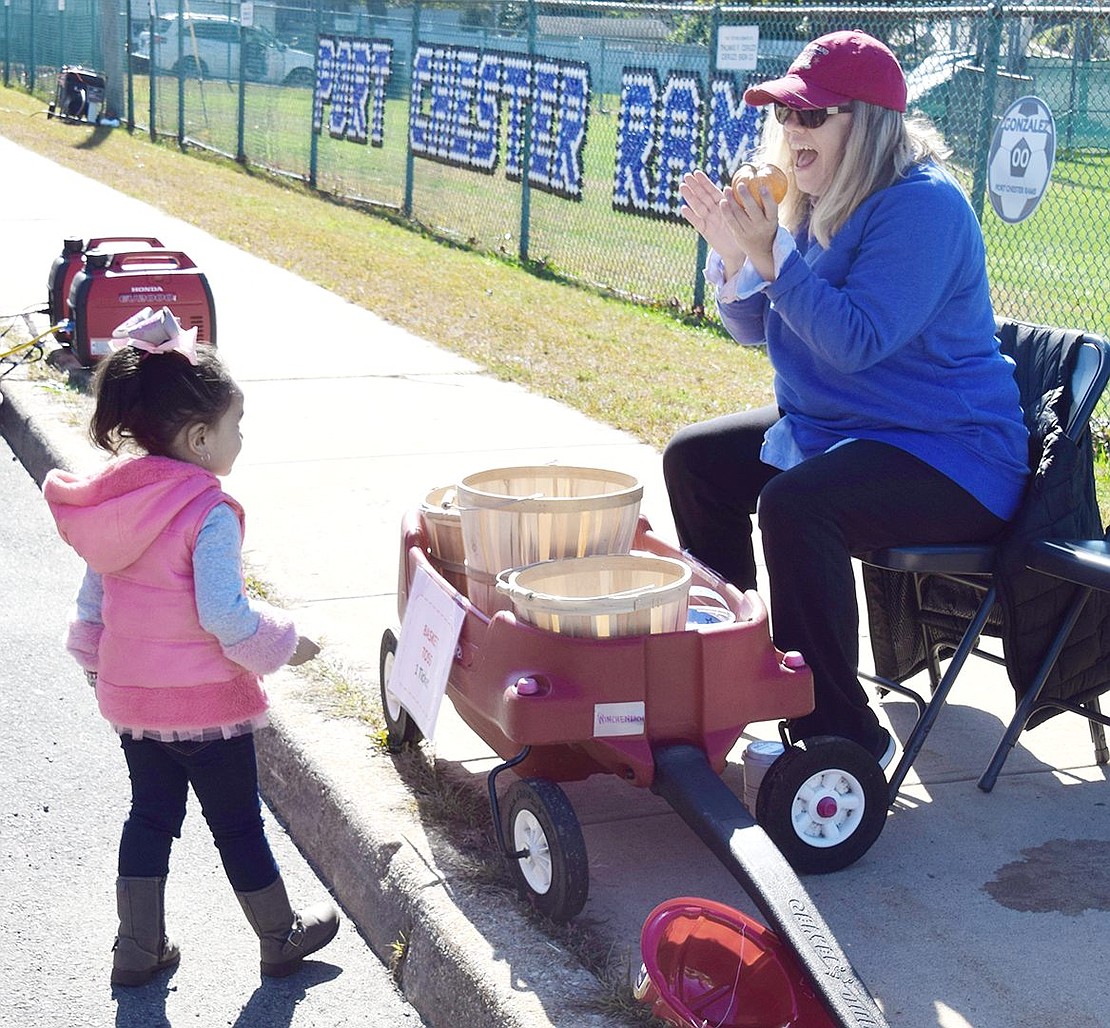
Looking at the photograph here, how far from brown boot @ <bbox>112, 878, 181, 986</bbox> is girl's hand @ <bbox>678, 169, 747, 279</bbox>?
1771 millimetres

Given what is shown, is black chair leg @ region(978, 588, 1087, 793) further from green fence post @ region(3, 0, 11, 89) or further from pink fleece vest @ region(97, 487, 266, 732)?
green fence post @ region(3, 0, 11, 89)

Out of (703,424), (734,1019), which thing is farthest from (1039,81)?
(734,1019)

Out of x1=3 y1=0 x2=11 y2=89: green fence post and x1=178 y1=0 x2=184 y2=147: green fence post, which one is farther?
x1=3 y1=0 x2=11 y2=89: green fence post

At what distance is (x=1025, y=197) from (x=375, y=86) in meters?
10.1

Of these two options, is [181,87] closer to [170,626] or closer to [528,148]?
[528,148]

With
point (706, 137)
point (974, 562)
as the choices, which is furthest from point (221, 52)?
point (974, 562)

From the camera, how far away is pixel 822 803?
3090 millimetres

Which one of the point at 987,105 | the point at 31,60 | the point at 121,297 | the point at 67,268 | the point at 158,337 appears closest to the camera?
the point at 158,337

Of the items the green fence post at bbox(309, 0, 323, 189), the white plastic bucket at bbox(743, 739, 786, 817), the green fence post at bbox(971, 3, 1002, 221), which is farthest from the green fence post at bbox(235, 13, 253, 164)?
the white plastic bucket at bbox(743, 739, 786, 817)

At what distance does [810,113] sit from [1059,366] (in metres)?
0.85

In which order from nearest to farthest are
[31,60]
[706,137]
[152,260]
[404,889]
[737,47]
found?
[404,889]
[152,260]
[737,47]
[706,137]
[31,60]

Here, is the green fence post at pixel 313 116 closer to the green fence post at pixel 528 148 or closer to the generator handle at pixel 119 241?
the green fence post at pixel 528 148

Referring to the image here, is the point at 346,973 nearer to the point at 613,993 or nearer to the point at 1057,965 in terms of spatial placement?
the point at 613,993

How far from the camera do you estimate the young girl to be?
277cm
